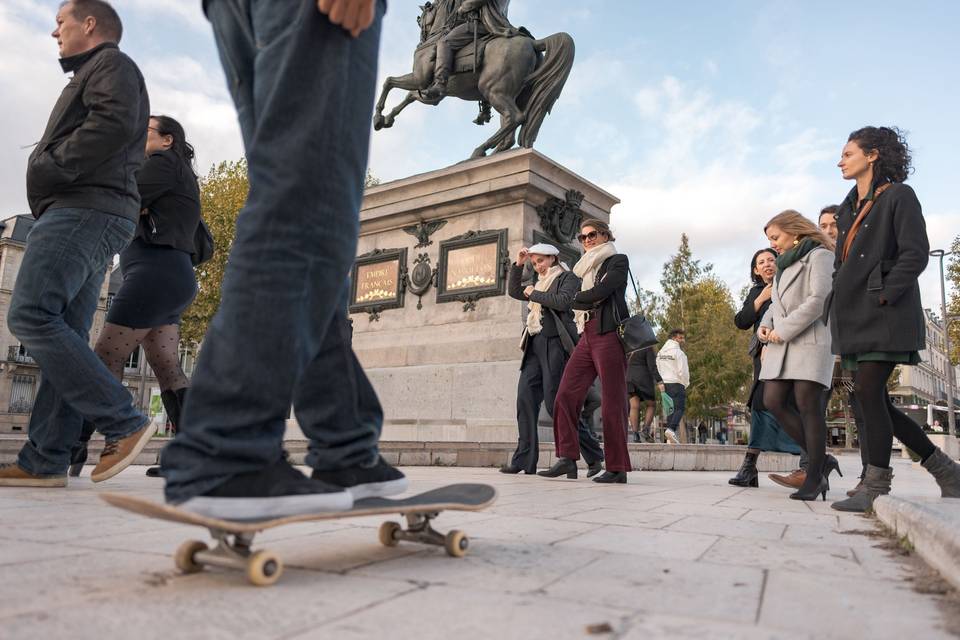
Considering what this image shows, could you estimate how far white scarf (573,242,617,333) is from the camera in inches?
245

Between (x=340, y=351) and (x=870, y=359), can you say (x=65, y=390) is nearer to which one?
(x=340, y=351)

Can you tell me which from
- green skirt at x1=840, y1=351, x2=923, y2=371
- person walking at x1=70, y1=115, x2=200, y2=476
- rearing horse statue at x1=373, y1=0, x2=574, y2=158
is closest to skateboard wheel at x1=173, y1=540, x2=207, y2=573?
person walking at x1=70, y1=115, x2=200, y2=476

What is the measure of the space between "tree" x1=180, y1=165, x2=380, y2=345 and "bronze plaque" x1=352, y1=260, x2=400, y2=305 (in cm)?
1683

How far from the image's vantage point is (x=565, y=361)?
262 inches

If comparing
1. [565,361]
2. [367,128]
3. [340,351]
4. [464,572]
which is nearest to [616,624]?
[464,572]

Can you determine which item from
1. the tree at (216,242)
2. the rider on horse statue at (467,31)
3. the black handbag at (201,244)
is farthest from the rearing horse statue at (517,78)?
the tree at (216,242)

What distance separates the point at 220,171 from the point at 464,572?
32.0 meters

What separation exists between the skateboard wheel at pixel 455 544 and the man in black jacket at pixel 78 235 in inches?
94.9

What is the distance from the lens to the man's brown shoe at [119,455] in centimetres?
376

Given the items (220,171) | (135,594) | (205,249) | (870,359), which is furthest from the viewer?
Result: (220,171)

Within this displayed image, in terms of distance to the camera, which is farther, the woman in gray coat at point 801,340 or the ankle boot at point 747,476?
the ankle boot at point 747,476

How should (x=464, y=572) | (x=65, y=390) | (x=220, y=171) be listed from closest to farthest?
(x=464, y=572), (x=65, y=390), (x=220, y=171)

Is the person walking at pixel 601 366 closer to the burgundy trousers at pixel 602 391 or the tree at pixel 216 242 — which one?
the burgundy trousers at pixel 602 391

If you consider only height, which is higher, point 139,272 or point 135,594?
point 139,272
